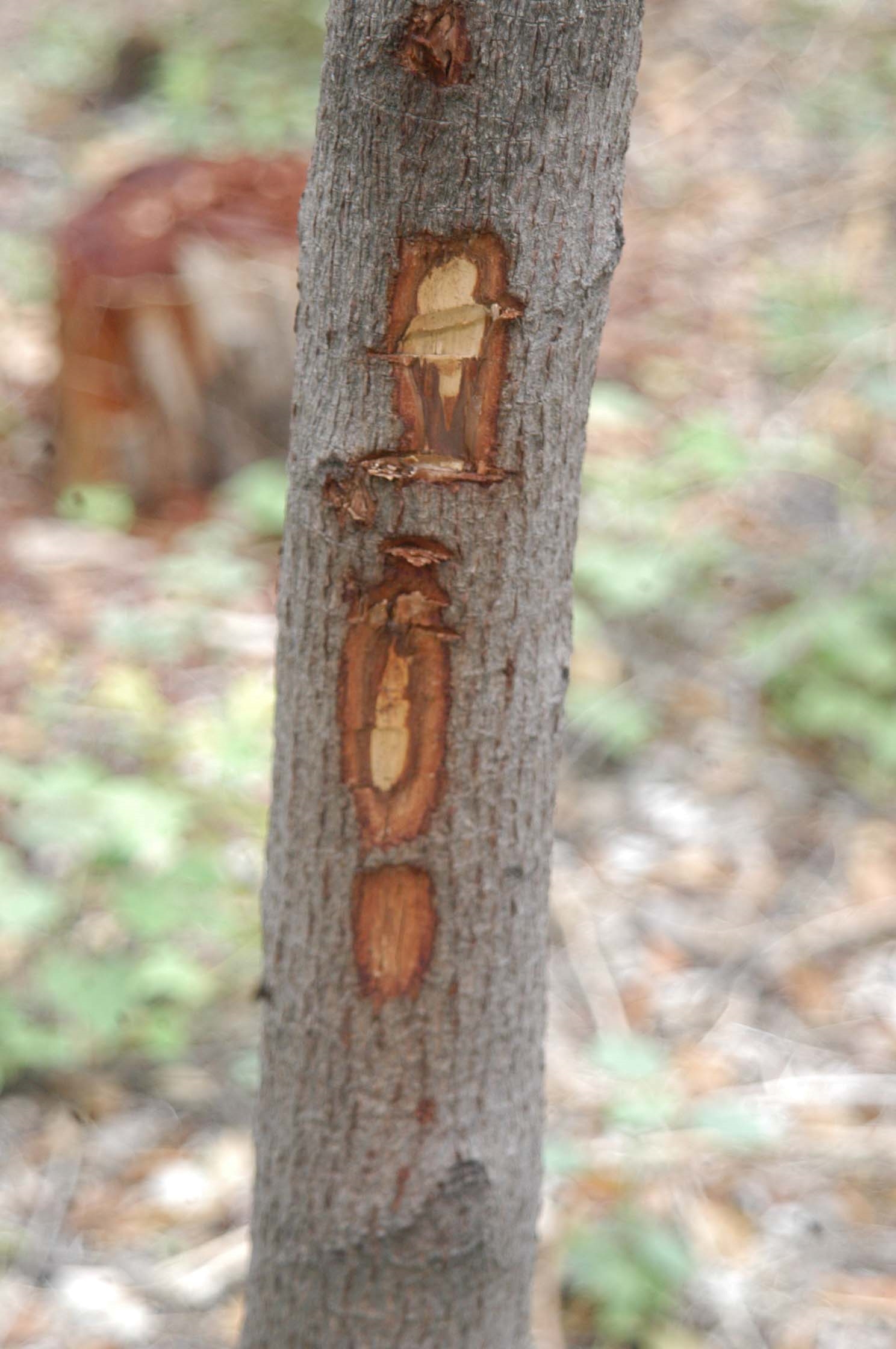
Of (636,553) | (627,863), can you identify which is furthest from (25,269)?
(627,863)

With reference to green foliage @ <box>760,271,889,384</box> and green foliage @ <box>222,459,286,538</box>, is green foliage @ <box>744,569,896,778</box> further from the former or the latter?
green foliage @ <box>222,459,286,538</box>

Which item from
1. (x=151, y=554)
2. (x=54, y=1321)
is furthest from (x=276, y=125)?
(x=54, y=1321)

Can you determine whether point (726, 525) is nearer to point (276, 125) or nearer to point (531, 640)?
point (531, 640)

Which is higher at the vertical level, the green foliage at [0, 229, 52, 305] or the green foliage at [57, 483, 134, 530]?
the green foliage at [0, 229, 52, 305]

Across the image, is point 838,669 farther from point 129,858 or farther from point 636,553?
point 129,858

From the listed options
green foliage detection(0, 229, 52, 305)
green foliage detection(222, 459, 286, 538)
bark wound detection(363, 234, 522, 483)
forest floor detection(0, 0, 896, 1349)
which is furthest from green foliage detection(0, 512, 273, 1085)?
green foliage detection(0, 229, 52, 305)

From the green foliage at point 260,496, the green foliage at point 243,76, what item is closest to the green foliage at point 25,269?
the green foliage at point 243,76
